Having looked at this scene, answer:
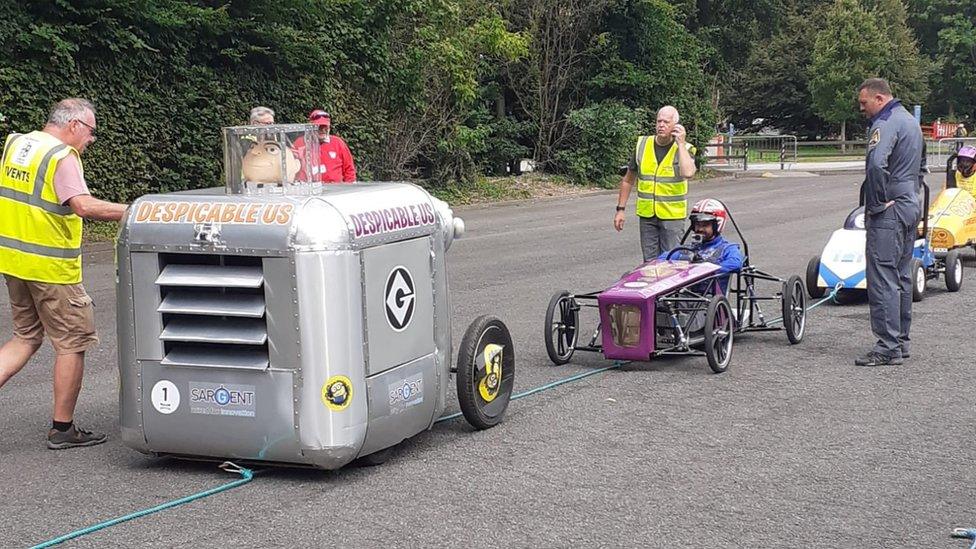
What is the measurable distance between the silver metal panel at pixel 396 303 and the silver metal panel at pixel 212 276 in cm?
56

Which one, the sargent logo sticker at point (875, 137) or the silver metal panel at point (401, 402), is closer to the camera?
the silver metal panel at point (401, 402)

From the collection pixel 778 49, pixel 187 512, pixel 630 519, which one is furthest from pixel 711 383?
pixel 778 49

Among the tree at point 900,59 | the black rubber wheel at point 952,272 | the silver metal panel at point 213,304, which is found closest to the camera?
the silver metal panel at point 213,304

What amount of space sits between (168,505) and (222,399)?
61cm

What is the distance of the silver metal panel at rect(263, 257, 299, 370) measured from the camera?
5.68 meters

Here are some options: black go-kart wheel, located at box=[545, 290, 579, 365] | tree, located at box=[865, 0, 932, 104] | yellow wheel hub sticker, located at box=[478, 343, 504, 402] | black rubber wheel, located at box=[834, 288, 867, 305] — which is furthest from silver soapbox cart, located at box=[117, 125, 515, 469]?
tree, located at box=[865, 0, 932, 104]

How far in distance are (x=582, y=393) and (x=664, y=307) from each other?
1.11m

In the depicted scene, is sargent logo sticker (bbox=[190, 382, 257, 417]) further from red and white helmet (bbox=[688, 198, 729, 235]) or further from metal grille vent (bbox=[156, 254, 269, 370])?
red and white helmet (bbox=[688, 198, 729, 235])

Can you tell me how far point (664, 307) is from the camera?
8516 millimetres

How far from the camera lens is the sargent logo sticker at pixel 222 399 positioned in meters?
5.82

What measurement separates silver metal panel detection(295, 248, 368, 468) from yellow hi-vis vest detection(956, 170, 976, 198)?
10.6 meters

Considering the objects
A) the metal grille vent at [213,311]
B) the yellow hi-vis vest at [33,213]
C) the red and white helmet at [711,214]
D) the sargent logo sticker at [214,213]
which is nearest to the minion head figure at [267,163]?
the sargent logo sticker at [214,213]

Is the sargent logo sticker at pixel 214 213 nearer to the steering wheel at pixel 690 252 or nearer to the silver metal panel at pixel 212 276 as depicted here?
the silver metal panel at pixel 212 276

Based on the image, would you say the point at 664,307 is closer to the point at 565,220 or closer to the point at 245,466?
the point at 245,466
